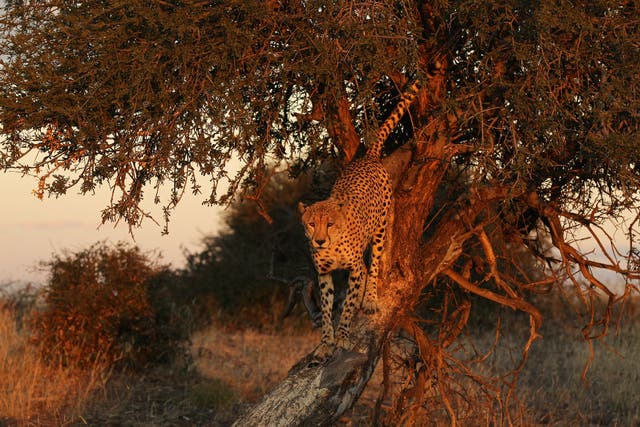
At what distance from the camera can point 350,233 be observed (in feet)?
21.4

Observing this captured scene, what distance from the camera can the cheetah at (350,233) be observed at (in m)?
6.37

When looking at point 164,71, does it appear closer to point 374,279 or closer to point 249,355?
point 374,279

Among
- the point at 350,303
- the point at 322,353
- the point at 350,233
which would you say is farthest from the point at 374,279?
the point at 322,353

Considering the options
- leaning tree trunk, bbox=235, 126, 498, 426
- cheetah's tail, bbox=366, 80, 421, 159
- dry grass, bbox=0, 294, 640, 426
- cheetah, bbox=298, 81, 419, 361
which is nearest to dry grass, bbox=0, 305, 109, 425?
dry grass, bbox=0, 294, 640, 426

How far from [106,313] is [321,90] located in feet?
16.4

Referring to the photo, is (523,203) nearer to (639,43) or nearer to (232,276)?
(639,43)

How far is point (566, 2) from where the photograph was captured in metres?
5.74

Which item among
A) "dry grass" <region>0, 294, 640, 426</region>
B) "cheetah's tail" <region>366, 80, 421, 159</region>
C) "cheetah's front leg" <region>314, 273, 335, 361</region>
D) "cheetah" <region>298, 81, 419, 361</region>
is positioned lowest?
"dry grass" <region>0, 294, 640, 426</region>

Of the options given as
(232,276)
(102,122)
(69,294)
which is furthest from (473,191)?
(232,276)

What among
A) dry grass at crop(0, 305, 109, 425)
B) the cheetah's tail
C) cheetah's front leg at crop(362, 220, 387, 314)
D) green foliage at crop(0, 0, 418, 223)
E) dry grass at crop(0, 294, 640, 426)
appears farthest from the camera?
dry grass at crop(0, 294, 640, 426)

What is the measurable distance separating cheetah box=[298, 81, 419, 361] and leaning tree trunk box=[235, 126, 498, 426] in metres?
0.11

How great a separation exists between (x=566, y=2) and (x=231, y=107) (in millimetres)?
2622

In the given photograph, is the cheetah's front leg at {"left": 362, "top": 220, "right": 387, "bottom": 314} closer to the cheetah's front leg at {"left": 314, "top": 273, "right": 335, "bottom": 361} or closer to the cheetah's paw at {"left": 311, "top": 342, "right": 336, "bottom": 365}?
the cheetah's front leg at {"left": 314, "top": 273, "right": 335, "bottom": 361}

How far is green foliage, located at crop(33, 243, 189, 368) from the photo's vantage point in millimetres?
10148
